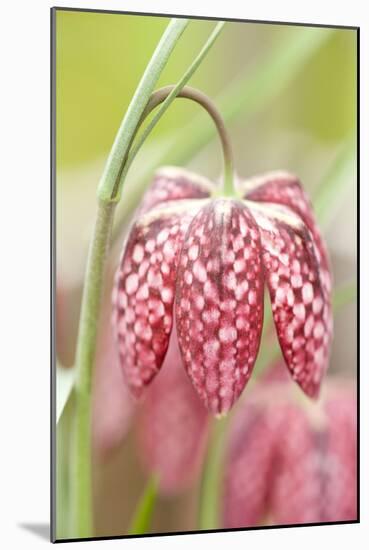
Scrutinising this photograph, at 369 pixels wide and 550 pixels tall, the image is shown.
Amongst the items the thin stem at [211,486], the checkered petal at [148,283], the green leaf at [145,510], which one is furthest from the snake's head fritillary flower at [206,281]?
the green leaf at [145,510]

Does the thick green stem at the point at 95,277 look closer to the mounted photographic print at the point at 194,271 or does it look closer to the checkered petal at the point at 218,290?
the mounted photographic print at the point at 194,271

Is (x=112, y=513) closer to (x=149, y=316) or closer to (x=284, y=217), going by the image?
(x=149, y=316)

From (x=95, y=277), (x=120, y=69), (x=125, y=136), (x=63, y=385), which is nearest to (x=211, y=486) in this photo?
(x=63, y=385)

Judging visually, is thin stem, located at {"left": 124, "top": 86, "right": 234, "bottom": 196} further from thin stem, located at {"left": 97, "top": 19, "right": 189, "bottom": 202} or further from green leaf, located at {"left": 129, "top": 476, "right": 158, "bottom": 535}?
green leaf, located at {"left": 129, "top": 476, "right": 158, "bottom": 535}

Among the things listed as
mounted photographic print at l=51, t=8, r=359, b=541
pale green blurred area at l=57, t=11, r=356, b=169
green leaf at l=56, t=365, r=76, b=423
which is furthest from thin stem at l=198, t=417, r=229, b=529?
pale green blurred area at l=57, t=11, r=356, b=169

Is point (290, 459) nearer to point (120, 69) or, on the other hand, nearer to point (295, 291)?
point (295, 291)

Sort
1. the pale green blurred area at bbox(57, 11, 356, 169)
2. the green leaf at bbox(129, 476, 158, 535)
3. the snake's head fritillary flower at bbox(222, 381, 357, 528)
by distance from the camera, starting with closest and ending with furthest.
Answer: the pale green blurred area at bbox(57, 11, 356, 169), the green leaf at bbox(129, 476, 158, 535), the snake's head fritillary flower at bbox(222, 381, 357, 528)
